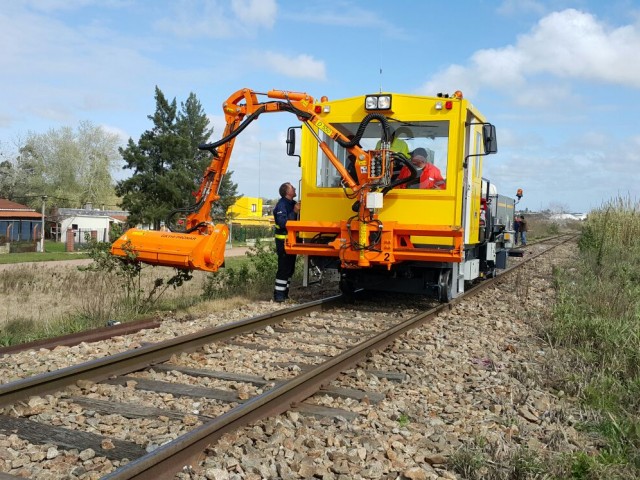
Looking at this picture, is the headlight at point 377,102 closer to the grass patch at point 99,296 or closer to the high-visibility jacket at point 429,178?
the high-visibility jacket at point 429,178

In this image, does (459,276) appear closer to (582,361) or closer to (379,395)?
(582,361)

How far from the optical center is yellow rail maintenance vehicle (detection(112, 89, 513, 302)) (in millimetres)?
8453

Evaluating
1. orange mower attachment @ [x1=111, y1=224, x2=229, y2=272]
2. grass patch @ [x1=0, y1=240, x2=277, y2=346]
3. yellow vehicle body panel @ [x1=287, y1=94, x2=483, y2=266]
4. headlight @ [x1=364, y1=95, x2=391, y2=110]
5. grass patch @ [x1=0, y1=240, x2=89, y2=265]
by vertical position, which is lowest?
grass patch @ [x1=0, y1=240, x2=89, y2=265]

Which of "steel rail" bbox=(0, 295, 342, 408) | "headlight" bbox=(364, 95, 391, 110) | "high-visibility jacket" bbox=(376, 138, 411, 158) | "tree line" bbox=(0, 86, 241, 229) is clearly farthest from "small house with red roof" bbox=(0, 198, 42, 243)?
"steel rail" bbox=(0, 295, 342, 408)

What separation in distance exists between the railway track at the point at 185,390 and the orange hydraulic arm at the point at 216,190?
5.16ft

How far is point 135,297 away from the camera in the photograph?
31.8 feet

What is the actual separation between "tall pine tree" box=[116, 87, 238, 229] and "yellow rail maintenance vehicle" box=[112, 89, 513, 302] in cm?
3200

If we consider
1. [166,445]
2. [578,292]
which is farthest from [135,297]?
[578,292]

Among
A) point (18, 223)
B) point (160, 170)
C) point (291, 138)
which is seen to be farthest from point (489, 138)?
point (18, 223)

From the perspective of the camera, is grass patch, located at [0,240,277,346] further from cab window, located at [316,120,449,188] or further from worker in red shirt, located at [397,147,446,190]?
worker in red shirt, located at [397,147,446,190]

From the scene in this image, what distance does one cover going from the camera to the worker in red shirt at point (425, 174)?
8984 mm

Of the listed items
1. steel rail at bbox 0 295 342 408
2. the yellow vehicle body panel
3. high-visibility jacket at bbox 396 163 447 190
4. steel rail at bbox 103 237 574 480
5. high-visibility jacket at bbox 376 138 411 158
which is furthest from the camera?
high-visibility jacket at bbox 376 138 411 158

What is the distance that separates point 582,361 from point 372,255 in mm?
3220

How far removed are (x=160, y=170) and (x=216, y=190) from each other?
117ft
